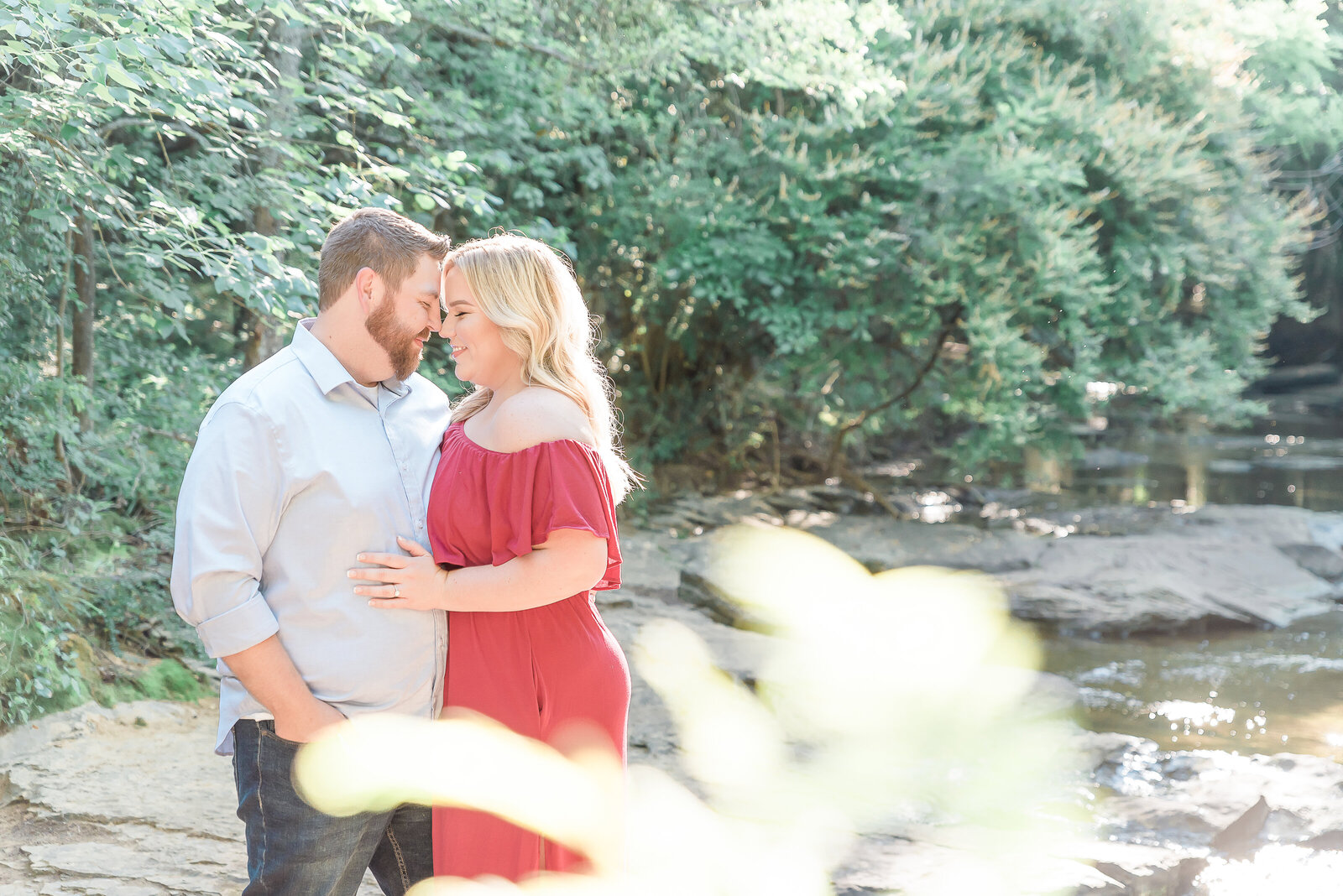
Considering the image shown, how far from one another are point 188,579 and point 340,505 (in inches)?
11.5

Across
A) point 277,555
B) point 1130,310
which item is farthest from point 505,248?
point 1130,310

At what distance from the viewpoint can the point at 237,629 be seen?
1847mm

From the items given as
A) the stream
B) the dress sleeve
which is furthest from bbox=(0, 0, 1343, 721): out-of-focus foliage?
the stream

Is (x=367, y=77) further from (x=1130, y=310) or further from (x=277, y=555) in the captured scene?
(x=1130, y=310)

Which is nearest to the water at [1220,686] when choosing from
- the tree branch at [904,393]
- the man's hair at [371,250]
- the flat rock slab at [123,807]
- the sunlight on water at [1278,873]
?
the sunlight on water at [1278,873]

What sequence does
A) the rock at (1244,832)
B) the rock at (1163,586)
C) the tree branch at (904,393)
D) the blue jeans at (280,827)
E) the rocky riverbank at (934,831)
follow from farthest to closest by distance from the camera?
the tree branch at (904,393) → the rock at (1163,586) → the rock at (1244,832) → the rocky riverbank at (934,831) → the blue jeans at (280,827)

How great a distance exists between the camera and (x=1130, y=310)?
33.0 ft

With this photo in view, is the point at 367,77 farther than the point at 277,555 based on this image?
Yes

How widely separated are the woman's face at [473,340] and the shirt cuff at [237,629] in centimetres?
60

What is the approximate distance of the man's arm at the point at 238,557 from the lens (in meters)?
1.84

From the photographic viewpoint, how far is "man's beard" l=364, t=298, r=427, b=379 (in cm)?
215

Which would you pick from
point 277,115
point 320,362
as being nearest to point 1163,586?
point 277,115

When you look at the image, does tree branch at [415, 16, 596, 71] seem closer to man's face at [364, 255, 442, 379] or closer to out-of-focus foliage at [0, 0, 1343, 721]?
out-of-focus foliage at [0, 0, 1343, 721]

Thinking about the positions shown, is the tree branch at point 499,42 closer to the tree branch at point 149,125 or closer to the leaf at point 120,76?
the tree branch at point 149,125
